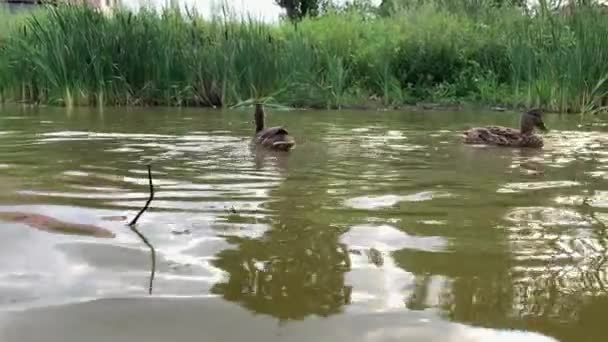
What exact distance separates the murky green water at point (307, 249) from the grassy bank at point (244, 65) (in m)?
6.52

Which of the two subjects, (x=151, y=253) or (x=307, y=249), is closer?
(x=151, y=253)

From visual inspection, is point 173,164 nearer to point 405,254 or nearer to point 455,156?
point 455,156

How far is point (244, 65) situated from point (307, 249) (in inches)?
403

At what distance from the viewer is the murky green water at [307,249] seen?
2.22 m

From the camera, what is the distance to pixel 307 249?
3.02m

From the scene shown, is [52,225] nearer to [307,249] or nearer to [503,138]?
[307,249]

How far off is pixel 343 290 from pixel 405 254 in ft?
1.64

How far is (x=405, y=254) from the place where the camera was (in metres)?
2.93

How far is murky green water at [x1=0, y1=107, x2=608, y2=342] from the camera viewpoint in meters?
2.22

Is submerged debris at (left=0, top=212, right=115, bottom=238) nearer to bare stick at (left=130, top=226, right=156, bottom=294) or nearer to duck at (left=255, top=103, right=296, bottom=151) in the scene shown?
bare stick at (left=130, top=226, right=156, bottom=294)

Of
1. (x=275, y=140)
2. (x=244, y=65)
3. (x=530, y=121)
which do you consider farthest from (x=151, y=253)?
(x=244, y=65)

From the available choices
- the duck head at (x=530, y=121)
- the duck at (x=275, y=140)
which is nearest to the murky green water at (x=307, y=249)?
the duck at (x=275, y=140)

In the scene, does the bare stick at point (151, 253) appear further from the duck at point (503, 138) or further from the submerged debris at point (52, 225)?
the duck at point (503, 138)

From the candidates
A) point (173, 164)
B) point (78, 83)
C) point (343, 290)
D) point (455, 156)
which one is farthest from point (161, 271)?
point (78, 83)
